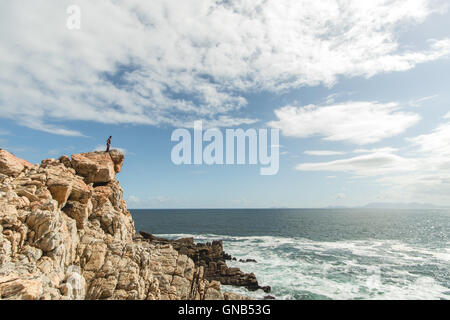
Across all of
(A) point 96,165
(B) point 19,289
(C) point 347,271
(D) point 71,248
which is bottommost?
(C) point 347,271

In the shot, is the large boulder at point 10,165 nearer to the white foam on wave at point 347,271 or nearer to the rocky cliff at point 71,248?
the rocky cliff at point 71,248

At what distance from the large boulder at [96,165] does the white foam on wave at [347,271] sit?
2296 cm

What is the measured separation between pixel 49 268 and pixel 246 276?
2714 centimetres

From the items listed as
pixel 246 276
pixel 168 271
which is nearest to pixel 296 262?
pixel 246 276

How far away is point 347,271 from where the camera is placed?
3916cm

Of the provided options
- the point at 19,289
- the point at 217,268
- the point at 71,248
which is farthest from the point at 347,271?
the point at 19,289

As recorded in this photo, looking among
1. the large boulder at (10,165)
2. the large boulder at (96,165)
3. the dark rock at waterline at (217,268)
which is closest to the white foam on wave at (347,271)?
the dark rock at waterline at (217,268)

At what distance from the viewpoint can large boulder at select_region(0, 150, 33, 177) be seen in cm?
1739

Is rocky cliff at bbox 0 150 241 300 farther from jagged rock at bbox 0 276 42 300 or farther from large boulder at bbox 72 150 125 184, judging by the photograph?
large boulder at bbox 72 150 125 184

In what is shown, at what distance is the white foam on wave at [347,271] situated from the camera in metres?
30.4

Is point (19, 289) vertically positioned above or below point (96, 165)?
below

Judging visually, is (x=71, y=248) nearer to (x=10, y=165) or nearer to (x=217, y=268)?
(x=10, y=165)

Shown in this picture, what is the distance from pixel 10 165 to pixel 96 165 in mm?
8243

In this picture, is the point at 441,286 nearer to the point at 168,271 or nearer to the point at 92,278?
the point at 168,271
